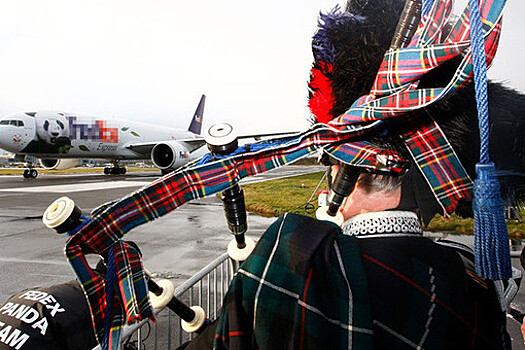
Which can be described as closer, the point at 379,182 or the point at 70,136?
the point at 379,182

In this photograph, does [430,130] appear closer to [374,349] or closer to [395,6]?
[395,6]

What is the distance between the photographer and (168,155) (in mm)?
19672

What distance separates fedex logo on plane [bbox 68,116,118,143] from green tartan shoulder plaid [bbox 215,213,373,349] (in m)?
21.7

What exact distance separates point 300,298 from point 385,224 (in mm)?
340

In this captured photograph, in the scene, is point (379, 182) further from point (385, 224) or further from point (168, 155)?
point (168, 155)

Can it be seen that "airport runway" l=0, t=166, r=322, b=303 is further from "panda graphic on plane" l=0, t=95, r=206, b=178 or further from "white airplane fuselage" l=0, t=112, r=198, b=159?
"white airplane fuselage" l=0, t=112, r=198, b=159

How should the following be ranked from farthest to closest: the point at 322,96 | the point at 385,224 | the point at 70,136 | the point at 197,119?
the point at 197,119
the point at 70,136
the point at 322,96
the point at 385,224

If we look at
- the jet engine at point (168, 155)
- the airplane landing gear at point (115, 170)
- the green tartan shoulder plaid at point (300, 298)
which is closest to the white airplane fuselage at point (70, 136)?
the airplane landing gear at point (115, 170)

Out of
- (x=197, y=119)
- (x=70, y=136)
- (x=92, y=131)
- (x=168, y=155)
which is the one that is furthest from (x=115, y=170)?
(x=197, y=119)

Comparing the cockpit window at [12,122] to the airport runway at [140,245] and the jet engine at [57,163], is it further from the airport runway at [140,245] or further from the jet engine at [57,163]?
the airport runway at [140,245]

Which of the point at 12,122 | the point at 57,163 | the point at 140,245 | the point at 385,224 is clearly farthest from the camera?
the point at 57,163

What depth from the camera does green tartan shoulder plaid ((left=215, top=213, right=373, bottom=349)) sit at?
2.35 feet

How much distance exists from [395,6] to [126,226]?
1108 mm

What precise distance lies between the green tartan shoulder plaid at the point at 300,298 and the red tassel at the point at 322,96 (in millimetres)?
499
